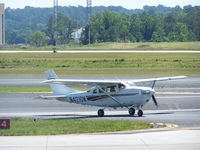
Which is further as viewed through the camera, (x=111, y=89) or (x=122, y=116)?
(x=111, y=89)

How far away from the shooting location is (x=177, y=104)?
91.8ft

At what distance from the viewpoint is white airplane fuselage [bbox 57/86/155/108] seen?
23.2m

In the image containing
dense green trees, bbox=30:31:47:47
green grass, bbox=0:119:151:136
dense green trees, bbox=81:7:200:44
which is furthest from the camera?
dense green trees, bbox=30:31:47:47

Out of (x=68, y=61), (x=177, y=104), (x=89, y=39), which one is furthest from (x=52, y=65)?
(x=89, y=39)

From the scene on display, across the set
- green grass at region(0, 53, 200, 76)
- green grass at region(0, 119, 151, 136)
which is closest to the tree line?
green grass at region(0, 53, 200, 76)

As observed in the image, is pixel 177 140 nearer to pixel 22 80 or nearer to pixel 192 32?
pixel 22 80

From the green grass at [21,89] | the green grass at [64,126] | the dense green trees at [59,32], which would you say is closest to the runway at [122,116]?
the green grass at [64,126]

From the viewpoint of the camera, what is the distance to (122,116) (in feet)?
77.4

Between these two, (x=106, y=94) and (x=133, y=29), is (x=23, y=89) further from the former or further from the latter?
(x=133, y=29)

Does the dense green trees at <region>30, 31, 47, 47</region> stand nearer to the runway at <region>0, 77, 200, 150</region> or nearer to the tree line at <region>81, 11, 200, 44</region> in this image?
the tree line at <region>81, 11, 200, 44</region>

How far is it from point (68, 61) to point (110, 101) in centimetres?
3959

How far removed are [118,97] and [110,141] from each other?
→ 859 cm

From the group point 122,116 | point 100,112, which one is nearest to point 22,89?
point 100,112

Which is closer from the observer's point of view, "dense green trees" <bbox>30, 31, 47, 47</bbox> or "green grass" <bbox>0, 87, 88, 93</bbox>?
"green grass" <bbox>0, 87, 88, 93</bbox>
